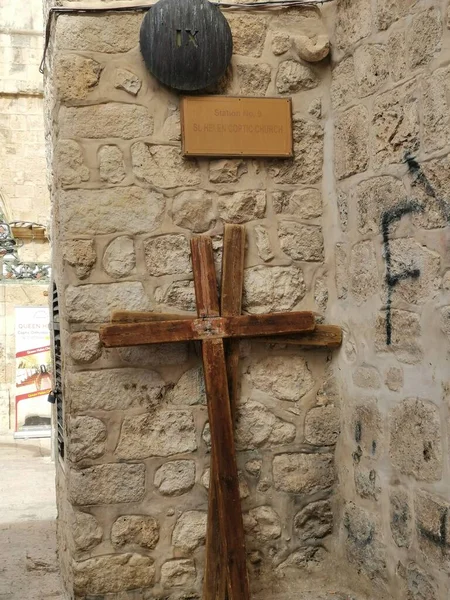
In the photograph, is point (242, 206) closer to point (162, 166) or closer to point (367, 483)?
point (162, 166)

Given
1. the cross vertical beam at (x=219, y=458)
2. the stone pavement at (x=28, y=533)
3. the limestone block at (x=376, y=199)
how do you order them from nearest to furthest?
the limestone block at (x=376, y=199) < the cross vertical beam at (x=219, y=458) < the stone pavement at (x=28, y=533)

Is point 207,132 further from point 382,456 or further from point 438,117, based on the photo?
point 382,456

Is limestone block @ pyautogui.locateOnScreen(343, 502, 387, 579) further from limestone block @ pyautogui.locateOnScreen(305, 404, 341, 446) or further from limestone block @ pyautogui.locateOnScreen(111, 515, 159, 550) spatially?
limestone block @ pyautogui.locateOnScreen(111, 515, 159, 550)

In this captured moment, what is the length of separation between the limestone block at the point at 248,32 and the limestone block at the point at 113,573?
2078mm

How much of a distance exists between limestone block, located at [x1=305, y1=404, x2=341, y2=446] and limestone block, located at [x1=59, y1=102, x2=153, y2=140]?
52.3 inches

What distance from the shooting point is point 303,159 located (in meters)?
2.94

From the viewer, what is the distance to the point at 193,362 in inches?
111

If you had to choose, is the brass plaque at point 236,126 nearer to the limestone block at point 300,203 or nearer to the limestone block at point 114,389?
the limestone block at point 300,203

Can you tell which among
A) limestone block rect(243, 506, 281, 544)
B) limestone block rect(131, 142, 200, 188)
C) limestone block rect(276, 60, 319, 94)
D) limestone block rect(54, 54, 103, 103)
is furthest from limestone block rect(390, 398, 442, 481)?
limestone block rect(54, 54, 103, 103)

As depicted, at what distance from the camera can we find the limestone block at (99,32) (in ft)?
8.99

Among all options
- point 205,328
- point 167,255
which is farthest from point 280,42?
point 205,328

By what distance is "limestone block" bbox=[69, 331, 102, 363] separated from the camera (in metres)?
2.70

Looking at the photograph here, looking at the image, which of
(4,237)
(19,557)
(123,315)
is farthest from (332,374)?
(4,237)

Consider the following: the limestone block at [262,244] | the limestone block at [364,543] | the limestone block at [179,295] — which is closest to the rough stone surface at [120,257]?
the limestone block at [179,295]
